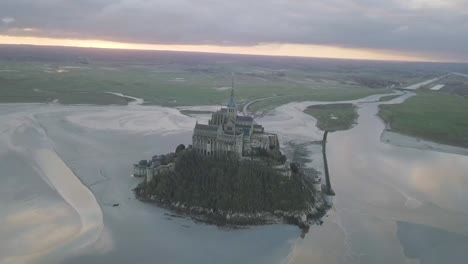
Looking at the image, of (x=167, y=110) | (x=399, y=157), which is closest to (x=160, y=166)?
(x=399, y=157)

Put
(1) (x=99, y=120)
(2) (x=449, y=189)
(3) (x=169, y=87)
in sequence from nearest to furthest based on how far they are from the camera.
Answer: (2) (x=449, y=189), (1) (x=99, y=120), (3) (x=169, y=87)

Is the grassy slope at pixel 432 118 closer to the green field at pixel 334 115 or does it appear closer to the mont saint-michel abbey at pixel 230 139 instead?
the green field at pixel 334 115

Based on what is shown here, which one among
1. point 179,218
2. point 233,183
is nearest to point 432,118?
point 233,183

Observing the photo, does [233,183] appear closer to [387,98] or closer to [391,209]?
[391,209]

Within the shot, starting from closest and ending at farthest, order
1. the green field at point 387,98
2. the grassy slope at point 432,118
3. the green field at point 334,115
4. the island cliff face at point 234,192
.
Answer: the island cliff face at point 234,192 → the grassy slope at point 432,118 → the green field at point 334,115 → the green field at point 387,98

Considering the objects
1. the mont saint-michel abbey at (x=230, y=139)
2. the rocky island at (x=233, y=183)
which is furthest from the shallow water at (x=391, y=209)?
the mont saint-michel abbey at (x=230, y=139)

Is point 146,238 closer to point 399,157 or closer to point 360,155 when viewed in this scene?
point 360,155
